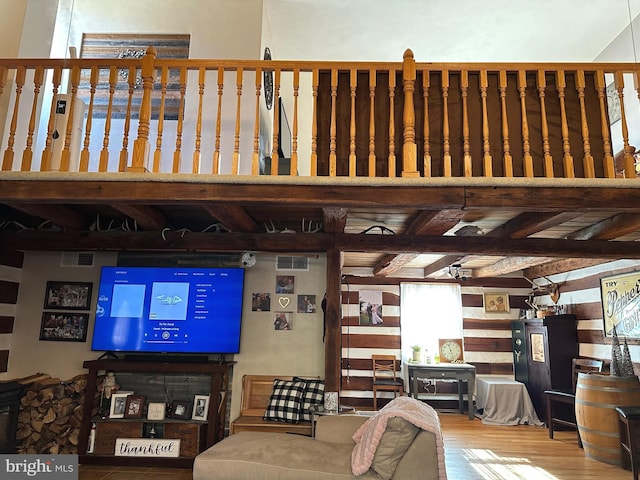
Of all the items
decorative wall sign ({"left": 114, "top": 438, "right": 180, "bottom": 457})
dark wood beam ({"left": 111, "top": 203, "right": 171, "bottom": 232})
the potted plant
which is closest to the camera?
dark wood beam ({"left": 111, "top": 203, "right": 171, "bottom": 232})

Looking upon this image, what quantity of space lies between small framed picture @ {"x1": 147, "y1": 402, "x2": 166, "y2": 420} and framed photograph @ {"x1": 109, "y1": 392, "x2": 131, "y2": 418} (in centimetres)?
25

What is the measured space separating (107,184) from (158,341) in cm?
183

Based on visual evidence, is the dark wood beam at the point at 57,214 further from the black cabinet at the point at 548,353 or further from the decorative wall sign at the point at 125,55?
the black cabinet at the point at 548,353

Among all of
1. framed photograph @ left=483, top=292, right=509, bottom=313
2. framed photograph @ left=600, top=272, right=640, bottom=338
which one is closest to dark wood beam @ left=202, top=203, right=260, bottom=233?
framed photograph @ left=600, top=272, right=640, bottom=338

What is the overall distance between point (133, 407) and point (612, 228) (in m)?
4.62

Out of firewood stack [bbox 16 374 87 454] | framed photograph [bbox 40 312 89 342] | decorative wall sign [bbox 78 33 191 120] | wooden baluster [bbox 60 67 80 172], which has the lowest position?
firewood stack [bbox 16 374 87 454]

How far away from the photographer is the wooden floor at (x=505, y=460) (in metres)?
3.88

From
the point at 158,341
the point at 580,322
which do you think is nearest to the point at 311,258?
the point at 158,341

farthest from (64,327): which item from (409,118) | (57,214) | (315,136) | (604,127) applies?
(604,127)

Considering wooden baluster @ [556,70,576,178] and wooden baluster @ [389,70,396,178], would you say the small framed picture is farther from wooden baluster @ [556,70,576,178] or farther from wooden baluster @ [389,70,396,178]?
wooden baluster @ [556,70,576,178]

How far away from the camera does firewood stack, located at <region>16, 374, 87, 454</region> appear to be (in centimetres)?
413

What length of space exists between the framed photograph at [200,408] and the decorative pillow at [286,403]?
0.56 m

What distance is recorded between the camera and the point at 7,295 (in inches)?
174

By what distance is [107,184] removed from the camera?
3.03 meters
